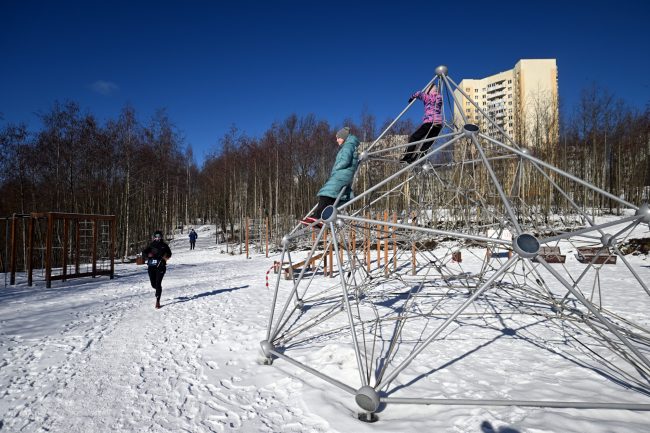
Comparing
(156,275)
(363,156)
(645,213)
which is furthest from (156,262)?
(645,213)

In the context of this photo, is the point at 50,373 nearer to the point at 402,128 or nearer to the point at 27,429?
the point at 27,429

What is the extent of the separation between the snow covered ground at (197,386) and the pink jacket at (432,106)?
3496 mm

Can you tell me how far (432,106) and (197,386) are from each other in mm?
5108

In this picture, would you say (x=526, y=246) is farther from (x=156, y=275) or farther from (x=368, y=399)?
(x=156, y=275)

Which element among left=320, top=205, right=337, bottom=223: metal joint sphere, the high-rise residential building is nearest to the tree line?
the high-rise residential building

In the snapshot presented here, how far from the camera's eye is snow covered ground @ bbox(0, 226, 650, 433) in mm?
2609

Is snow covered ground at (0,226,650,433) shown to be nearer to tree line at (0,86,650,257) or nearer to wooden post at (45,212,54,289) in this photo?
wooden post at (45,212,54,289)

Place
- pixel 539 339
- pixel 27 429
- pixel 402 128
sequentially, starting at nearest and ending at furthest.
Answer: pixel 27 429
pixel 539 339
pixel 402 128

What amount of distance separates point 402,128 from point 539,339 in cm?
2079

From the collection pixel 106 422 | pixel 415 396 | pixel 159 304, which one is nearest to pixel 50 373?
pixel 106 422

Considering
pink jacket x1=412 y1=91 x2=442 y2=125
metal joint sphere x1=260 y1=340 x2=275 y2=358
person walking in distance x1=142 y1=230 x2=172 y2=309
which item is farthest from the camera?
person walking in distance x1=142 y1=230 x2=172 y2=309

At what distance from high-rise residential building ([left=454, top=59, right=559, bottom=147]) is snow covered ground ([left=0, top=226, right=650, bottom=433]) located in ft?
27.3

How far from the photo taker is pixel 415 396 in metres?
3.02

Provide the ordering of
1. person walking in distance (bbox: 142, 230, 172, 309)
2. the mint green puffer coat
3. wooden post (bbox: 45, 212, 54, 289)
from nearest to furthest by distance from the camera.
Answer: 1. the mint green puffer coat
2. person walking in distance (bbox: 142, 230, 172, 309)
3. wooden post (bbox: 45, 212, 54, 289)
